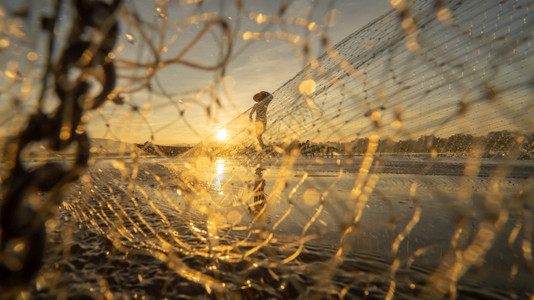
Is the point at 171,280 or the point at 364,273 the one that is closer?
the point at 171,280

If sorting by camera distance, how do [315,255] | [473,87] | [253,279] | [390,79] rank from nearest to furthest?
[473,87] < [253,279] < [390,79] < [315,255]

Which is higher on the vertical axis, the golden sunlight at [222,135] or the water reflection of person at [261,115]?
the water reflection of person at [261,115]

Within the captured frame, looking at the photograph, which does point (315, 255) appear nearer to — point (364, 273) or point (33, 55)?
point (364, 273)

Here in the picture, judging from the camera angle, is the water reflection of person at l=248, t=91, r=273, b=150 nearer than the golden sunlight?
Yes

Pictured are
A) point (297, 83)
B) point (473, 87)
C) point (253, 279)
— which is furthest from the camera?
point (297, 83)

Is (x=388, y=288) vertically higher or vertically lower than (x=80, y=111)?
lower

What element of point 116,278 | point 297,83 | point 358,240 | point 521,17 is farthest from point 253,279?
point 521,17

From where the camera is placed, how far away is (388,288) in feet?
7.55

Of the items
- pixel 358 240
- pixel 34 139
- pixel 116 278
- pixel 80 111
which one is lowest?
pixel 116 278

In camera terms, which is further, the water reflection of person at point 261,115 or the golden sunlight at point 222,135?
the golden sunlight at point 222,135

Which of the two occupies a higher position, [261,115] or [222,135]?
[261,115]

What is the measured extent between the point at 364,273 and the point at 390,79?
212 cm

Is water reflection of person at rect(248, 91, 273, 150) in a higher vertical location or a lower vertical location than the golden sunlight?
higher

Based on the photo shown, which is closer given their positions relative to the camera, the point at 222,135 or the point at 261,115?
the point at 222,135
